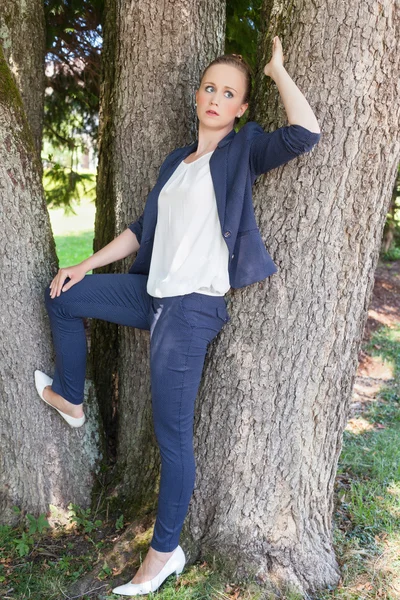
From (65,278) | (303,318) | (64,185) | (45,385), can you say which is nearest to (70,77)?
(64,185)

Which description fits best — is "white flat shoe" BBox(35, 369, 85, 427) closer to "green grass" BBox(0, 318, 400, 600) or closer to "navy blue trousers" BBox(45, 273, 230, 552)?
"navy blue trousers" BBox(45, 273, 230, 552)

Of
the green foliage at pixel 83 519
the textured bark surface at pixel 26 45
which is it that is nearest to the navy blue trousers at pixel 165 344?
the green foliage at pixel 83 519

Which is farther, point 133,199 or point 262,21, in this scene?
point 133,199

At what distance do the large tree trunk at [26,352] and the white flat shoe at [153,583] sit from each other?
31.7 inches

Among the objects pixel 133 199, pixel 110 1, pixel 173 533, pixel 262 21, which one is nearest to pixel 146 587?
pixel 173 533

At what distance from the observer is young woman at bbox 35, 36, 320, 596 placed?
9.08ft

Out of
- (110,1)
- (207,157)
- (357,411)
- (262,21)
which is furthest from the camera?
(357,411)

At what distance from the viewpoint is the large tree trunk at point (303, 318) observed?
2.70 m

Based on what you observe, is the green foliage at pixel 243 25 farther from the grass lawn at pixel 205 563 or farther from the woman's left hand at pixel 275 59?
the grass lawn at pixel 205 563

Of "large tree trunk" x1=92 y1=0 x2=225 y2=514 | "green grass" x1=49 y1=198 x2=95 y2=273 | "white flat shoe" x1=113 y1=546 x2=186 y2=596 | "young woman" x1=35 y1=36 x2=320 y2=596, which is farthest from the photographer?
"green grass" x1=49 y1=198 x2=95 y2=273

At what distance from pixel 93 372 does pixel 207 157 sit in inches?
72.9

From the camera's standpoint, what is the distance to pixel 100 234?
4.20 m

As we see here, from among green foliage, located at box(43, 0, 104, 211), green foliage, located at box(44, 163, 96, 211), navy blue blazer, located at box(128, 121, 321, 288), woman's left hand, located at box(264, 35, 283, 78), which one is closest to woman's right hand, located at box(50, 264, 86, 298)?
navy blue blazer, located at box(128, 121, 321, 288)

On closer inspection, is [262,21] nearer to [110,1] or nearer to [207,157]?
[207,157]
